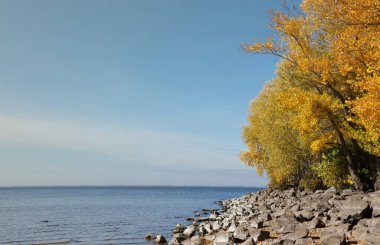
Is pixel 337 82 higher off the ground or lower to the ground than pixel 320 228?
higher

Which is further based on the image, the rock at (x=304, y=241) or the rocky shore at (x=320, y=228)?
the rock at (x=304, y=241)

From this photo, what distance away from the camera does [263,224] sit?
71.4 ft

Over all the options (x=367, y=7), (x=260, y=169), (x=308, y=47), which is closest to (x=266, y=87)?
(x=260, y=169)

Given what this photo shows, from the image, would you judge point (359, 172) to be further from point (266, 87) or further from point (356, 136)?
point (266, 87)

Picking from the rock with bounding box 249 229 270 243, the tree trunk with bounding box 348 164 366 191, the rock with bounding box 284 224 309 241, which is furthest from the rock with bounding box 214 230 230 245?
the tree trunk with bounding box 348 164 366 191

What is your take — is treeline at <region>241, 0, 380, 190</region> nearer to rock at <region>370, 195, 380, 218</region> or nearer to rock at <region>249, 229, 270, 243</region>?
rock at <region>370, 195, 380, 218</region>

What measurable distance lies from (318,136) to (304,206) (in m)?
8.46

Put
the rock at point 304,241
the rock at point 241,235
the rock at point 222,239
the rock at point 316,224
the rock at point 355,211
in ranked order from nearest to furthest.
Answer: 1. the rock at point 304,241
2. the rock at point 355,211
3. the rock at point 316,224
4. the rock at point 241,235
5. the rock at point 222,239

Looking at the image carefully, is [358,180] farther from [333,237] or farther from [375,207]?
[333,237]

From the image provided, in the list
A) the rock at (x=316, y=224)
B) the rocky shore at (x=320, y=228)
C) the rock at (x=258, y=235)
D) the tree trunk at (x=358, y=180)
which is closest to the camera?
the rocky shore at (x=320, y=228)

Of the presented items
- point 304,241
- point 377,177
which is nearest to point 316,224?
point 304,241

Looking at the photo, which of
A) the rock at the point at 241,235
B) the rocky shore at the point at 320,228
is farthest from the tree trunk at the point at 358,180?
the rock at the point at 241,235

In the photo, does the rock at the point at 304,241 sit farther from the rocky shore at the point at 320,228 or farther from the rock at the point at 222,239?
the rock at the point at 222,239

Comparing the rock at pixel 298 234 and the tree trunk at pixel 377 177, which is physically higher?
the tree trunk at pixel 377 177
